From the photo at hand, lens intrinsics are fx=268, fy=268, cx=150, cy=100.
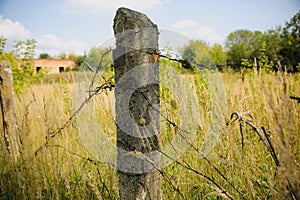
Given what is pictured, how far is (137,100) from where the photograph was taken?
104cm

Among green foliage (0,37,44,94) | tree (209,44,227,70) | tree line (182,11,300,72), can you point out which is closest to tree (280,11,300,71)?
tree line (182,11,300,72)

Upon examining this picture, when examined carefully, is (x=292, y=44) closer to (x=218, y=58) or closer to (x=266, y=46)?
(x=266, y=46)

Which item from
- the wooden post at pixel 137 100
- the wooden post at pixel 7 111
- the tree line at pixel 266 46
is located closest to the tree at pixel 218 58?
the tree line at pixel 266 46

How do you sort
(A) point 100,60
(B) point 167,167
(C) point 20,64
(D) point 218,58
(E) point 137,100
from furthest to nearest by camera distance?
(D) point 218,58 → (C) point 20,64 → (B) point 167,167 → (A) point 100,60 → (E) point 137,100

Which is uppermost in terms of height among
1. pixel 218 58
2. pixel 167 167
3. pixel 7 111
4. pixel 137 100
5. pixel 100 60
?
pixel 218 58

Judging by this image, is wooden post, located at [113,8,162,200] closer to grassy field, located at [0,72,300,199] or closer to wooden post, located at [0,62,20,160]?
grassy field, located at [0,72,300,199]

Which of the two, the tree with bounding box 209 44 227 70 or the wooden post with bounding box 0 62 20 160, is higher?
the tree with bounding box 209 44 227 70

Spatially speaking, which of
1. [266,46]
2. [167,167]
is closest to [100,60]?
[167,167]

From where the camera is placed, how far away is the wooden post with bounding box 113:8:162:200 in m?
1.03

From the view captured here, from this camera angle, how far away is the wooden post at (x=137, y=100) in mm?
1034

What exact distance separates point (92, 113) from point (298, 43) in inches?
708

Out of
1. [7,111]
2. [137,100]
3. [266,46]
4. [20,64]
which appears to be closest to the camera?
[137,100]

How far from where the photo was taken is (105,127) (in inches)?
106

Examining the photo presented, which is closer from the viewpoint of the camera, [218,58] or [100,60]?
[100,60]
